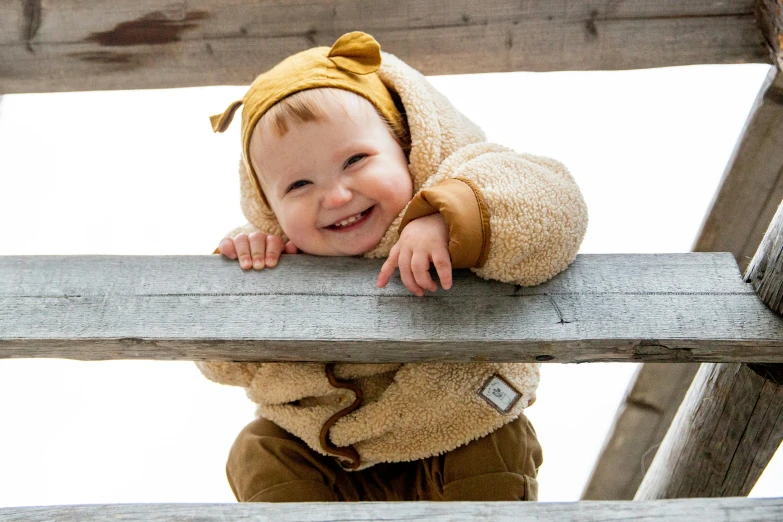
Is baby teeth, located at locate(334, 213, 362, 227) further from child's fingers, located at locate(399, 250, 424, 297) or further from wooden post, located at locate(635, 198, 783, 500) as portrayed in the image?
wooden post, located at locate(635, 198, 783, 500)

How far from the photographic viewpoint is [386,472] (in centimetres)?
120

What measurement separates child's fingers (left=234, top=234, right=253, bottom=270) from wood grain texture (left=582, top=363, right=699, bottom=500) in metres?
1.07

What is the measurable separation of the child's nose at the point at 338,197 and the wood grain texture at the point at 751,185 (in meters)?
0.83

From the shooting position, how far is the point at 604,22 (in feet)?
4.43

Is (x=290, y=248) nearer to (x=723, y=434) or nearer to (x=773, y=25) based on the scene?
(x=723, y=434)

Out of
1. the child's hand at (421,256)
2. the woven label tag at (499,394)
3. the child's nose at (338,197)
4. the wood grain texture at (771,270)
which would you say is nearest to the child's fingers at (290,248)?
the child's nose at (338,197)

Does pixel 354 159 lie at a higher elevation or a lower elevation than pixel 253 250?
higher

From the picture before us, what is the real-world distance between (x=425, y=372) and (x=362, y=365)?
10 cm

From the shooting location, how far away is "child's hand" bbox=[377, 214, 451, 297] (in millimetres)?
918

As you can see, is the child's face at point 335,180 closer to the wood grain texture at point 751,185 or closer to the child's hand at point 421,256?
the child's hand at point 421,256

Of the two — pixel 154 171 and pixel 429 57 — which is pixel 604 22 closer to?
pixel 429 57

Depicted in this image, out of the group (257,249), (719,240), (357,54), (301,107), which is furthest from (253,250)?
(719,240)

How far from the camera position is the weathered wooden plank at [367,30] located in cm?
134

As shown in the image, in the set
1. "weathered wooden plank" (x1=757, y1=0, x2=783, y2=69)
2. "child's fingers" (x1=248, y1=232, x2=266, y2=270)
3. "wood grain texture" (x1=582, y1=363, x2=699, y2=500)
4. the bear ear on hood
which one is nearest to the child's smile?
"child's fingers" (x1=248, y1=232, x2=266, y2=270)
